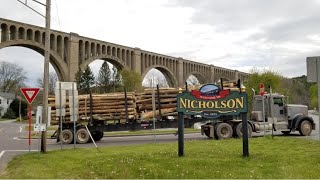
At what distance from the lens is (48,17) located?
625 inches

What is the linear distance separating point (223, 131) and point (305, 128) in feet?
16.0

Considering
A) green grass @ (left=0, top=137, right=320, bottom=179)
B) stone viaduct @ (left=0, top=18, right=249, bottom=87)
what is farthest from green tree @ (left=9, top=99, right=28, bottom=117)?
green grass @ (left=0, top=137, right=320, bottom=179)

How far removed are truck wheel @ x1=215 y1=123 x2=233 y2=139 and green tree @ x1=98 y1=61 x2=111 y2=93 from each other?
7174cm

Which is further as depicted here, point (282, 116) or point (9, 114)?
point (9, 114)

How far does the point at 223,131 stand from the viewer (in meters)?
20.9

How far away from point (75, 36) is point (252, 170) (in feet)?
204

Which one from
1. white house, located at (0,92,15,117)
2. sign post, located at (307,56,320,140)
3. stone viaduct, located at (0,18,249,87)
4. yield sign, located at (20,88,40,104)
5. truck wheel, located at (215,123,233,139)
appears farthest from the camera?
white house, located at (0,92,15,117)

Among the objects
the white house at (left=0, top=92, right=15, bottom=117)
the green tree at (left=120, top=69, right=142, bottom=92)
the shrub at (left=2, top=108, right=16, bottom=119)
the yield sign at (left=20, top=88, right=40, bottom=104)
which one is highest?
the green tree at (left=120, top=69, right=142, bottom=92)

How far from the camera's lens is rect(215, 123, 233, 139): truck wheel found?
20769 millimetres

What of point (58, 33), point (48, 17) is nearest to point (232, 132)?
point (48, 17)

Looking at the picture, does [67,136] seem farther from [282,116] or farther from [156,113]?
[282,116]

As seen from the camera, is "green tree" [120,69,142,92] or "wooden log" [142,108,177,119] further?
"green tree" [120,69,142,92]

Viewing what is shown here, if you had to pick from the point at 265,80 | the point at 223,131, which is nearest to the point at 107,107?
the point at 223,131

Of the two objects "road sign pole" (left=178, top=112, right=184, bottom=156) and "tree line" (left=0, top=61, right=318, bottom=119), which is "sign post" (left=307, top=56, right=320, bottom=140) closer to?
"road sign pole" (left=178, top=112, right=184, bottom=156)
